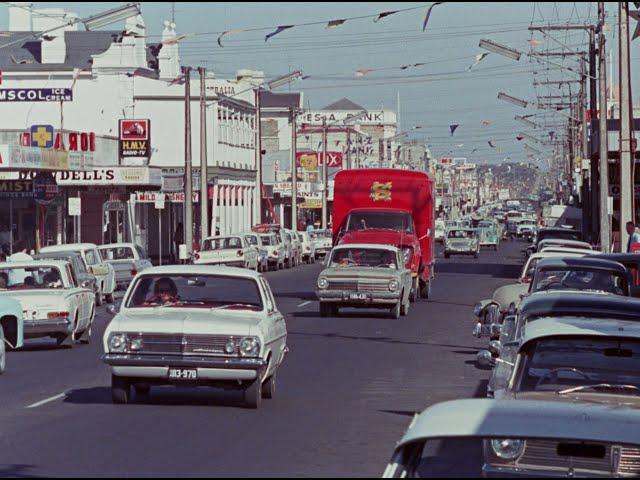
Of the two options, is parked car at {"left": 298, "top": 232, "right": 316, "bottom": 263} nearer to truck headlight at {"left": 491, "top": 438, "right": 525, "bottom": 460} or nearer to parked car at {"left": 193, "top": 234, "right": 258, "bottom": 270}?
parked car at {"left": 193, "top": 234, "right": 258, "bottom": 270}

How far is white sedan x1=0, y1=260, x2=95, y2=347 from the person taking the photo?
26922 millimetres

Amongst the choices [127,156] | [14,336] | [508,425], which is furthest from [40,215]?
[508,425]

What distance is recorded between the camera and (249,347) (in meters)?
17.1

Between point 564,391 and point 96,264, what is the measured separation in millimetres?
31366

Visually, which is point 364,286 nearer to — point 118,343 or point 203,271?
point 203,271

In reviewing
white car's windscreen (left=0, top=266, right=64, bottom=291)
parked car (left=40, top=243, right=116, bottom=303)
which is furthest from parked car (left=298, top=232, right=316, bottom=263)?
white car's windscreen (left=0, top=266, right=64, bottom=291)

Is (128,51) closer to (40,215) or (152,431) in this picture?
(40,215)

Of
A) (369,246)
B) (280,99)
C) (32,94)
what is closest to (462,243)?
(32,94)

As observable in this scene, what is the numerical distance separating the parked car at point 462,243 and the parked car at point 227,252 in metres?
28.1

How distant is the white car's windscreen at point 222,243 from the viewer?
5875cm

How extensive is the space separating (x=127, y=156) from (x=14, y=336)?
47309 mm

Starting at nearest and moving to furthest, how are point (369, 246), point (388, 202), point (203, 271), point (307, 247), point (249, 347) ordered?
point (249, 347)
point (203, 271)
point (369, 246)
point (388, 202)
point (307, 247)

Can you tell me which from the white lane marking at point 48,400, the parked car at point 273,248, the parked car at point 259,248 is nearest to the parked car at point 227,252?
the parked car at point 259,248

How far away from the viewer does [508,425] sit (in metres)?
6.17
